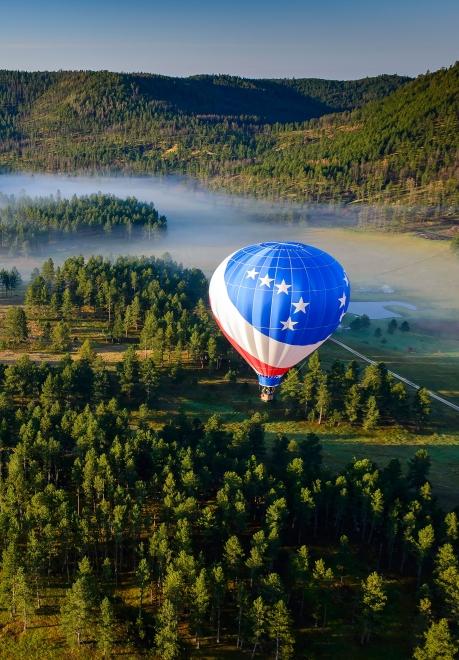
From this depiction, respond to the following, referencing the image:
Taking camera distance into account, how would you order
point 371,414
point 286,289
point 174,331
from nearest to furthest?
point 286,289 < point 371,414 < point 174,331

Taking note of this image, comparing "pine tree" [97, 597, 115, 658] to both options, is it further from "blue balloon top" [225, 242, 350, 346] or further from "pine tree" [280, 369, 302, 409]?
"pine tree" [280, 369, 302, 409]

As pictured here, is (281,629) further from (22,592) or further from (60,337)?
(60,337)

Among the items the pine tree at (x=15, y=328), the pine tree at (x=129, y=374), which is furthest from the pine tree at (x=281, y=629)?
the pine tree at (x=15, y=328)

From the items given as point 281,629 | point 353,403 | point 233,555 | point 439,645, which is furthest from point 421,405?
point 281,629

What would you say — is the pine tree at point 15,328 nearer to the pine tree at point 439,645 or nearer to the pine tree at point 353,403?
the pine tree at point 353,403

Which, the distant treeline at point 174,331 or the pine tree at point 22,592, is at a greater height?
the distant treeline at point 174,331

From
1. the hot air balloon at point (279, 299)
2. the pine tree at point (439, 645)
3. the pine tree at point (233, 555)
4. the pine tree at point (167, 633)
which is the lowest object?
the pine tree at point (167, 633)

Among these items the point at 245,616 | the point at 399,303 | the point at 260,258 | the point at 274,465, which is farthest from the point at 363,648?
the point at 399,303
